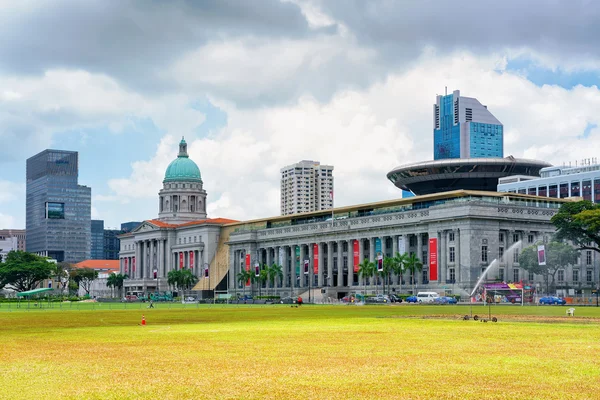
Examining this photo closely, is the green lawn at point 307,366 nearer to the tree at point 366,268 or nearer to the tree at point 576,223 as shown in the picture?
the tree at point 576,223

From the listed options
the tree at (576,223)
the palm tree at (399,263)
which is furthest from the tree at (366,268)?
the tree at (576,223)

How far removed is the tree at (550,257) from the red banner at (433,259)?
18575mm

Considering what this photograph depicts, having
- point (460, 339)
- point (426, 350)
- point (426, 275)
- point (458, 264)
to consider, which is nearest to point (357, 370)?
point (426, 350)

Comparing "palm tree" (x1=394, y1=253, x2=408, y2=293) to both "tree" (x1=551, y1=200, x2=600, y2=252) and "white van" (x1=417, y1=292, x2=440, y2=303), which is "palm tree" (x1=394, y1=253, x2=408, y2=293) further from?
"tree" (x1=551, y1=200, x2=600, y2=252)

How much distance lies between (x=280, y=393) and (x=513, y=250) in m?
156

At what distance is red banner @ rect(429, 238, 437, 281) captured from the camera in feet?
583

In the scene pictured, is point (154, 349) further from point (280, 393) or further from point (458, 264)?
point (458, 264)

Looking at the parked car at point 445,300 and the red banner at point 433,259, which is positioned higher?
the red banner at point 433,259

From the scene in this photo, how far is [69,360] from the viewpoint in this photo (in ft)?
116

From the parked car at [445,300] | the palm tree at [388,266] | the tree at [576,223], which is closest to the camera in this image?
the parked car at [445,300]

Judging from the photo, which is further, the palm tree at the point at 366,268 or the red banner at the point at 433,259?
the palm tree at the point at 366,268

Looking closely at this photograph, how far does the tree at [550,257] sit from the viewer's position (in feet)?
505

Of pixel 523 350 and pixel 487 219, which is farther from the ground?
pixel 487 219

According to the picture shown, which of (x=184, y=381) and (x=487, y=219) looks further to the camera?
(x=487, y=219)
